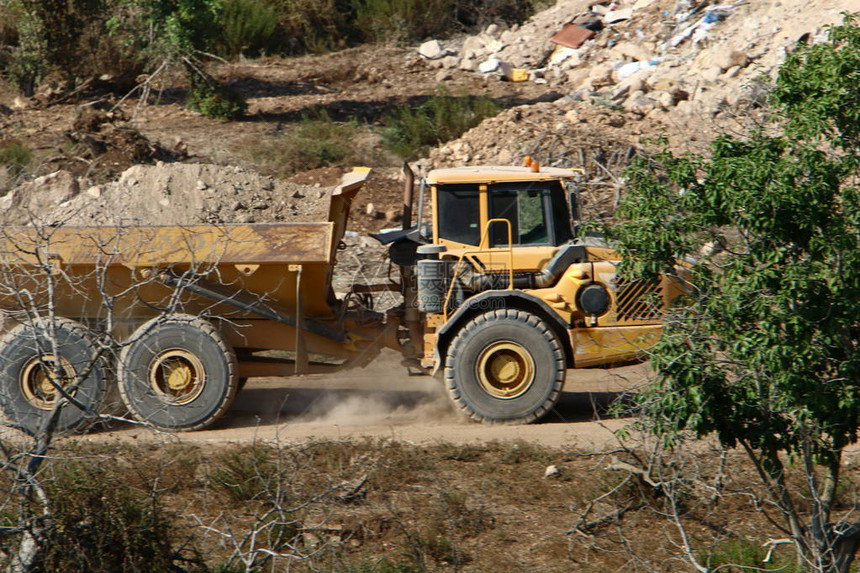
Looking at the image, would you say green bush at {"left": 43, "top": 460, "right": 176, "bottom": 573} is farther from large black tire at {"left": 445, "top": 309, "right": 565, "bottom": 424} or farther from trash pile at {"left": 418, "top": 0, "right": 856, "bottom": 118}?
trash pile at {"left": 418, "top": 0, "right": 856, "bottom": 118}

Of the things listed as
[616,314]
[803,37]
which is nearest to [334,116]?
[803,37]

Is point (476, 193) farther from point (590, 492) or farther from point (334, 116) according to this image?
point (334, 116)

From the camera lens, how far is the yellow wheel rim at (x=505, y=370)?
9.18 m

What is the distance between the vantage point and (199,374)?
9.26 m

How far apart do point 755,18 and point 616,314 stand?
47.6 feet

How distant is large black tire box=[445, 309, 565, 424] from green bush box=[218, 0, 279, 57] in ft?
63.4

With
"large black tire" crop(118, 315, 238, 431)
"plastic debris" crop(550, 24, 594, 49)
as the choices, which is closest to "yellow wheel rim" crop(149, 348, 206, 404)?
"large black tire" crop(118, 315, 238, 431)

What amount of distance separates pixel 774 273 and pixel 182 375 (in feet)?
19.5

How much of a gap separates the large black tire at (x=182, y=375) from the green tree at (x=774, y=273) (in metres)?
4.62

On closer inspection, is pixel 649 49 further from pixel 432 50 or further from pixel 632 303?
pixel 632 303

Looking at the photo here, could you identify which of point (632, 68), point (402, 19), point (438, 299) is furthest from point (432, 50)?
point (438, 299)

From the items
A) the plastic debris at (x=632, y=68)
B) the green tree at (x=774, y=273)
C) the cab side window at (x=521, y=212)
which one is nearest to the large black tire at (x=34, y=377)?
the cab side window at (x=521, y=212)

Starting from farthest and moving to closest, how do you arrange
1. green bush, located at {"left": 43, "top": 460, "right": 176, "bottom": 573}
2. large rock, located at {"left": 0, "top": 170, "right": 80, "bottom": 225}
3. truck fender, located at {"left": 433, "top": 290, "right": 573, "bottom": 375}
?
large rock, located at {"left": 0, "top": 170, "right": 80, "bottom": 225}
truck fender, located at {"left": 433, "top": 290, "right": 573, "bottom": 375}
green bush, located at {"left": 43, "top": 460, "right": 176, "bottom": 573}

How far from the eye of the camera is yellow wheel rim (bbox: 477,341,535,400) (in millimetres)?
9180
